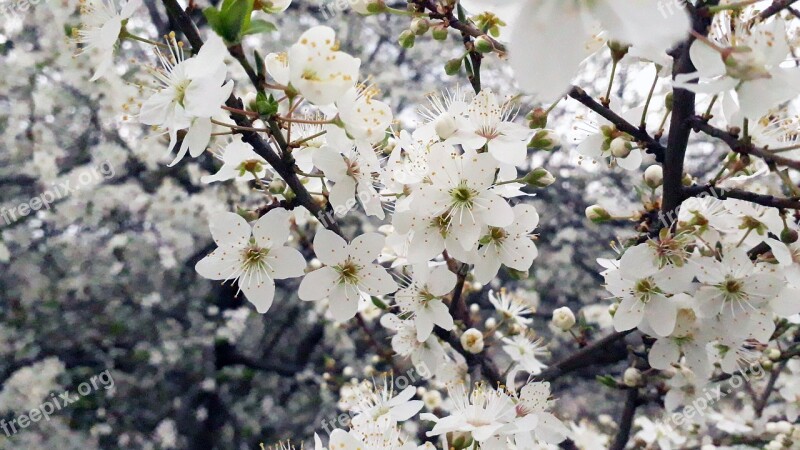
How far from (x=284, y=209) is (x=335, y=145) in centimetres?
19

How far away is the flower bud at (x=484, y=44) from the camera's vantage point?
113 centimetres

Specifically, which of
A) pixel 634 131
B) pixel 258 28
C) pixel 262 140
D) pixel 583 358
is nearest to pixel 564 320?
pixel 583 358

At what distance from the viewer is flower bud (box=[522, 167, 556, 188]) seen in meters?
1.24

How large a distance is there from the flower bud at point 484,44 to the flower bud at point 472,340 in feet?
2.27

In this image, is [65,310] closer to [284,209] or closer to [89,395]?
[89,395]

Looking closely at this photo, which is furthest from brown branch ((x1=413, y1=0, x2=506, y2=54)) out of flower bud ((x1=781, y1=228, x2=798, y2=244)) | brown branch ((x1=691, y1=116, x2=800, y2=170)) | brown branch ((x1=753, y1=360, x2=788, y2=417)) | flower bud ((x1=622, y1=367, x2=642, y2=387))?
brown branch ((x1=753, y1=360, x2=788, y2=417))

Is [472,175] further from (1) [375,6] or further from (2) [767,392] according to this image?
(2) [767,392]

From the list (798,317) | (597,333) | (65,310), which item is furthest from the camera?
(597,333)

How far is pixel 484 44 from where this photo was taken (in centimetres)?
114

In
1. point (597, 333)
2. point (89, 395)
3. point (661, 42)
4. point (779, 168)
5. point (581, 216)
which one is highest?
point (661, 42)

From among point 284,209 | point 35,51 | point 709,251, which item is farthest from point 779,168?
point 35,51

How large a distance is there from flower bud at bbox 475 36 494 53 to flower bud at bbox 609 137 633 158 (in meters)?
0.31

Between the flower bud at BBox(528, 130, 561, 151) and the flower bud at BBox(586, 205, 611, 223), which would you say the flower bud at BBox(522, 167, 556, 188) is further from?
the flower bud at BBox(586, 205, 611, 223)

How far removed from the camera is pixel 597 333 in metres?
4.14
